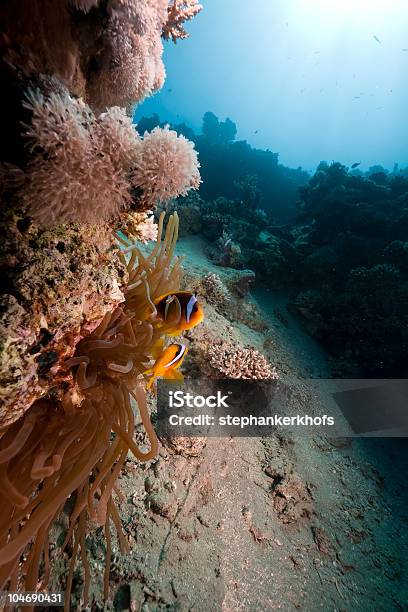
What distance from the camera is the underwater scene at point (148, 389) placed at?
1.45 m

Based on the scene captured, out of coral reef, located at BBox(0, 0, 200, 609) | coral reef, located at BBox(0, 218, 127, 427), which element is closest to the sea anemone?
coral reef, located at BBox(0, 0, 200, 609)

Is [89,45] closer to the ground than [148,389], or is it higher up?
higher up

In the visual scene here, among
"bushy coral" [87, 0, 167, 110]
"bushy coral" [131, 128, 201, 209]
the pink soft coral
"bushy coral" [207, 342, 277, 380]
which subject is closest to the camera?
"bushy coral" [131, 128, 201, 209]

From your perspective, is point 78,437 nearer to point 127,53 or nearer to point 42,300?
point 42,300

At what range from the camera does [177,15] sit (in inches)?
113

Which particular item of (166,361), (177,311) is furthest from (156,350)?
(177,311)

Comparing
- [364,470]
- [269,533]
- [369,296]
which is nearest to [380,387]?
[369,296]

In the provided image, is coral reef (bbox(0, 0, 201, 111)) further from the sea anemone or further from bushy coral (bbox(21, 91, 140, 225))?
the sea anemone

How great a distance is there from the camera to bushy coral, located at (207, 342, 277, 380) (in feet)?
13.0

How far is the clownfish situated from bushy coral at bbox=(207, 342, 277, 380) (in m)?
2.05

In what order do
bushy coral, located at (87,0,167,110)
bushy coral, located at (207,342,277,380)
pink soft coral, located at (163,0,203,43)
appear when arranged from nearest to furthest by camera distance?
bushy coral, located at (87,0,167,110), pink soft coral, located at (163,0,203,43), bushy coral, located at (207,342,277,380)

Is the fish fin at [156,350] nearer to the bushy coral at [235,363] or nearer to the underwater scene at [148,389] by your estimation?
the underwater scene at [148,389]

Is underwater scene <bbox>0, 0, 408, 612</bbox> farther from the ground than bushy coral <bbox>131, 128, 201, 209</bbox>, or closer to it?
closer to it

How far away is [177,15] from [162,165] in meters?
2.39
